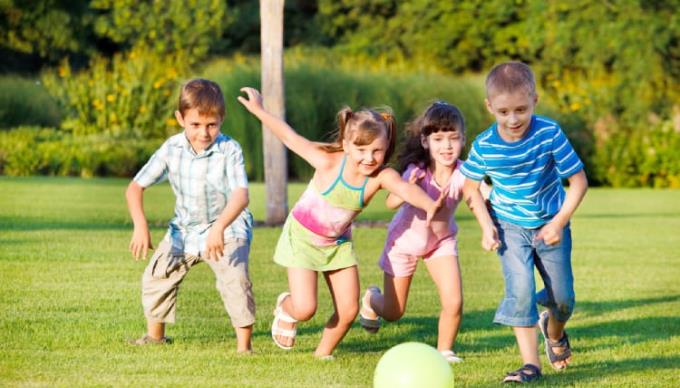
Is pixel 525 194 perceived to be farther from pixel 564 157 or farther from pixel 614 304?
pixel 614 304

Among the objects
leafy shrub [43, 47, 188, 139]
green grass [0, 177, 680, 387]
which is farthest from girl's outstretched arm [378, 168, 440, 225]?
leafy shrub [43, 47, 188, 139]

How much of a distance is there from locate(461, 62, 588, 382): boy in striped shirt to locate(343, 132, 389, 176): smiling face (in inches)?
21.8

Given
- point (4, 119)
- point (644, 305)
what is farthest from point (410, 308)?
point (4, 119)

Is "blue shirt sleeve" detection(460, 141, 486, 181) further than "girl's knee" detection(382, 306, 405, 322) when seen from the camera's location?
No

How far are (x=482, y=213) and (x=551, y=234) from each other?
42cm

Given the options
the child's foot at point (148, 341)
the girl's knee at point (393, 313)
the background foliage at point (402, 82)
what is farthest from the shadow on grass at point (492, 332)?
the background foliage at point (402, 82)

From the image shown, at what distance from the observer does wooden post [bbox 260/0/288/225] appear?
1520 centimetres

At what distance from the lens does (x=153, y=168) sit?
718 cm

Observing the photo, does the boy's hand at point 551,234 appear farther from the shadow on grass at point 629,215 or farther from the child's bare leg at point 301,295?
the shadow on grass at point 629,215

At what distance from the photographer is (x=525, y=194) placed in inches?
254

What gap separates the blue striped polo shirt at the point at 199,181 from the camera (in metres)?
7.12

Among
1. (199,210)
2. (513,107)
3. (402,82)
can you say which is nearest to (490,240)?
(513,107)

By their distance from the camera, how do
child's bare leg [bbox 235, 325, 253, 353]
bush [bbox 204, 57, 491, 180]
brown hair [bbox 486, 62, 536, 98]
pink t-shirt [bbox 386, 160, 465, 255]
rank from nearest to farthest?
brown hair [bbox 486, 62, 536, 98], child's bare leg [bbox 235, 325, 253, 353], pink t-shirt [bbox 386, 160, 465, 255], bush [bbox 204, 57, 491, 180]

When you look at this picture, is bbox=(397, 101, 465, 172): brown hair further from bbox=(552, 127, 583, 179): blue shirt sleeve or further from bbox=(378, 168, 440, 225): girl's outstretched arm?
bbox=(552, 127, 583, 179): blue shirt sleeve
